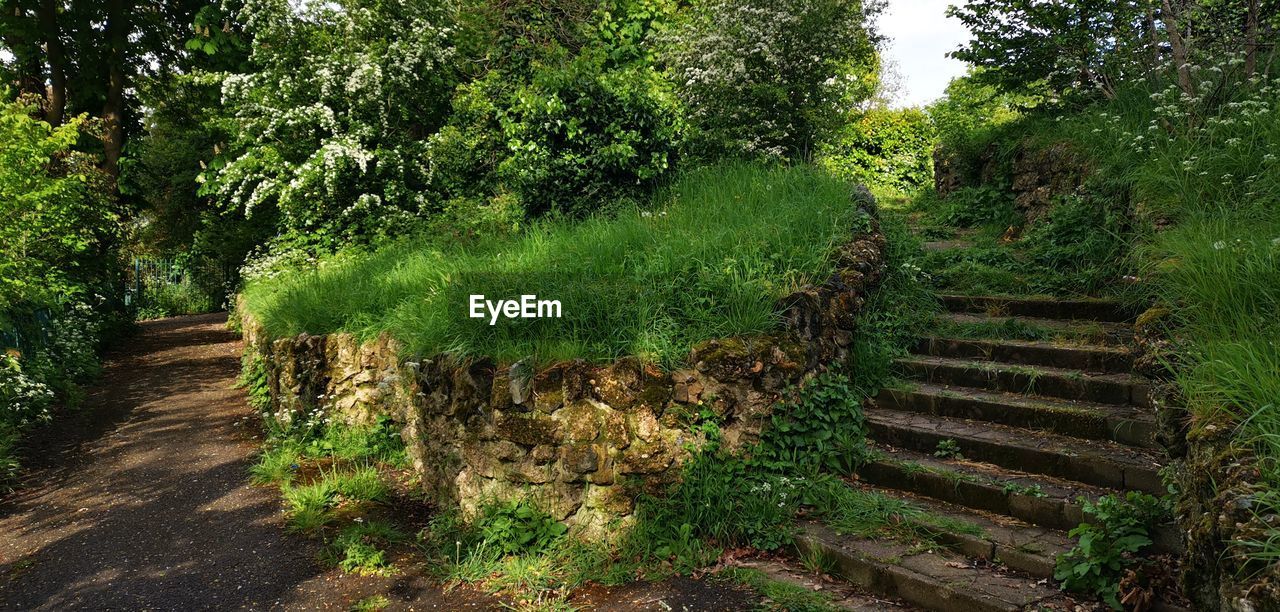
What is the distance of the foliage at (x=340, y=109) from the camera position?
1053cm

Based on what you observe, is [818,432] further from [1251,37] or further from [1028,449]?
[1251,37]

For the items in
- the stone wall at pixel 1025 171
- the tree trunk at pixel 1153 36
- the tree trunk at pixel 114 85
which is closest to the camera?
the tree trunk at pixel 1153 36

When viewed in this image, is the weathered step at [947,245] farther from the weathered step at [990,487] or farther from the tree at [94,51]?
the tree at [94,51]

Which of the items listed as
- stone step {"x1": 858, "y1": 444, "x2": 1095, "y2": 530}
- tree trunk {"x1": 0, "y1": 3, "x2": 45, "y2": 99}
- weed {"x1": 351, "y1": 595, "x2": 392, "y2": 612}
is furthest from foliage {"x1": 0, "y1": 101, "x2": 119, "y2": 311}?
stone step {"x1": 858, "y1": 444, "x2": 1095, "y2": 530}

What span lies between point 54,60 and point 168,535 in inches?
495

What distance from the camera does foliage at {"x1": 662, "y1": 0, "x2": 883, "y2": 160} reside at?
10492 millimetres

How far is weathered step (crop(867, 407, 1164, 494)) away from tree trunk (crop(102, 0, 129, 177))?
16145mm

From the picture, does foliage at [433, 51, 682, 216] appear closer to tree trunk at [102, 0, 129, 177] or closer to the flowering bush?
the flowering bush

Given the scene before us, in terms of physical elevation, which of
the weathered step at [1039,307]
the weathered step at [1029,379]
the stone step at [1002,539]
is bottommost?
the stone step at [1002,539]

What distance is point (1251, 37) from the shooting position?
6.04 meters

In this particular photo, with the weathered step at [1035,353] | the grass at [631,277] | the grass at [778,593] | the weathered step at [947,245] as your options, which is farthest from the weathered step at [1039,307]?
the grass at [778,593]

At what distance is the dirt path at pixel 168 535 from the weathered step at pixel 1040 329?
3.27 m

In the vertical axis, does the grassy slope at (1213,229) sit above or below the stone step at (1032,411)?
above

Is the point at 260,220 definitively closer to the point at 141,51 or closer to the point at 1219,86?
the point at 141,51
